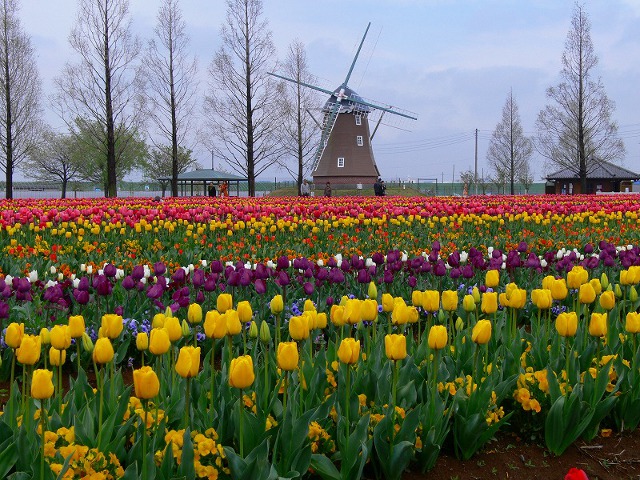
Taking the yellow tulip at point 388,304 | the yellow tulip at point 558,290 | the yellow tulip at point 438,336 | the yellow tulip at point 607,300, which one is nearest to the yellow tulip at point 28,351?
the yellow tulip at point 438,336

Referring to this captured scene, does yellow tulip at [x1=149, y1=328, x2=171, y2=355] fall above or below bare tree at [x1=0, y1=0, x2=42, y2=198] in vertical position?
below

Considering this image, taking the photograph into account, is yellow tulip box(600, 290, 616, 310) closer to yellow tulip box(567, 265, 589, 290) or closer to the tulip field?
the tulip field

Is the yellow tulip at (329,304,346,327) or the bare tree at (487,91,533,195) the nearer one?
the yellow tulip at (329,304,346,327)

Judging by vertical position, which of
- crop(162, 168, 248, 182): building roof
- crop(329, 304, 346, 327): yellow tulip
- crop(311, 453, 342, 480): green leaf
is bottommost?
crop(311, 453, 342, 480): green leaf

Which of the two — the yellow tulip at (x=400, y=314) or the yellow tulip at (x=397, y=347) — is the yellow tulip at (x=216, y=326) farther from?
the yellow tulip at (x=400, y=314)

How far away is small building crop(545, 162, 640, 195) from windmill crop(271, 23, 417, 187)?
60.2ft

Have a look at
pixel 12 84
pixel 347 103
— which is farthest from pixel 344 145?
pixel 12 84

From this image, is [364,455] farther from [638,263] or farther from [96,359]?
[638,263]

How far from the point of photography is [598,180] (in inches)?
2223

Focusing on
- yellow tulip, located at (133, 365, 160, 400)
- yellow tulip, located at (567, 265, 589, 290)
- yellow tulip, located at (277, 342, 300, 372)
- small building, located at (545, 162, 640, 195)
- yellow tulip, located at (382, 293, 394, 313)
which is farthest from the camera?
small building, located at (545, 162, 640, 195)

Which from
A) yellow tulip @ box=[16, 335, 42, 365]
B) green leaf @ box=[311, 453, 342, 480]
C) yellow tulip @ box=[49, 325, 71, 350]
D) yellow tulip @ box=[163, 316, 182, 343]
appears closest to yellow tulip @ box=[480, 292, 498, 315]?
green leaf @ box=[311, 453, 342, 480]

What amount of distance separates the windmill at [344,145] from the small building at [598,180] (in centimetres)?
1835

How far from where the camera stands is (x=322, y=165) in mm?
47812

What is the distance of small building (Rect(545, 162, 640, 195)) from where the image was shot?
180 ft
